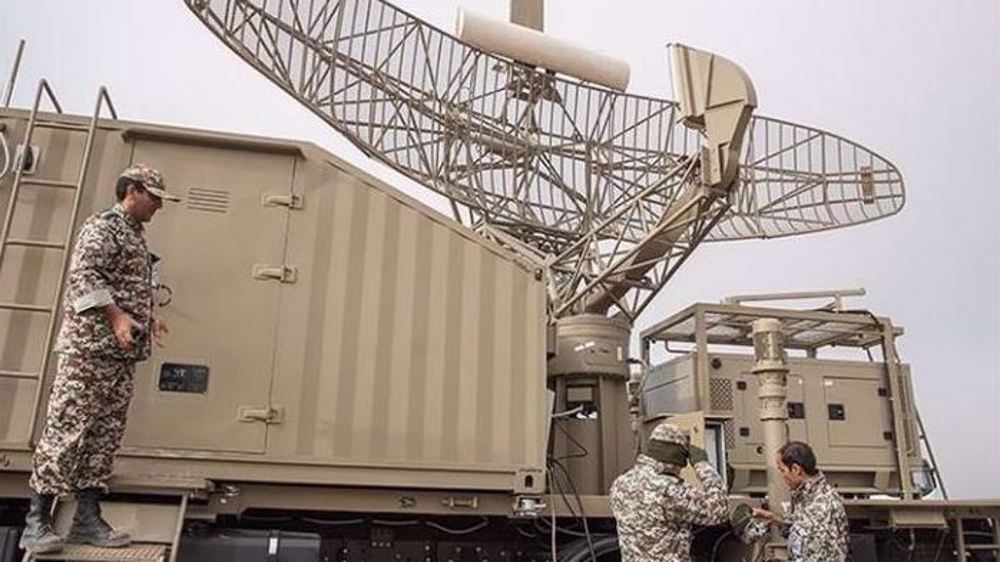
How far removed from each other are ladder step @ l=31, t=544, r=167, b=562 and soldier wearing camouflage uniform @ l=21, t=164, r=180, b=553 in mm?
45

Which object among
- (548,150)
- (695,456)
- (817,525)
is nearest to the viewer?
(817,525)

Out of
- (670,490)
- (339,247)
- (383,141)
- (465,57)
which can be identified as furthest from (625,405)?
(465,57)

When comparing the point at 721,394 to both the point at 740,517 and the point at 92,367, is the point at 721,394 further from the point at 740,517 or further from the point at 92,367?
the point at 92,367

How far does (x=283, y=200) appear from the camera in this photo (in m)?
5.07

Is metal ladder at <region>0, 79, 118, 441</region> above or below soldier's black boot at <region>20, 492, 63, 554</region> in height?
above

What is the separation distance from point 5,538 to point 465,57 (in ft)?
21.2

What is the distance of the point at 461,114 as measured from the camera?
903cm

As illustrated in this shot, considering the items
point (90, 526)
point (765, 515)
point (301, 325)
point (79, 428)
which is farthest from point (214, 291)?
point (765, 515)

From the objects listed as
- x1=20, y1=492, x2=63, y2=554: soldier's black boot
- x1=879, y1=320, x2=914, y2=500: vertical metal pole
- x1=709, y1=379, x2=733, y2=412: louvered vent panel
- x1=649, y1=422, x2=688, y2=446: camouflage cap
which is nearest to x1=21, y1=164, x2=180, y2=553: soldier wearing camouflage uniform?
x1=20, y1=492, x2=63, y2=554: soldier's black boot

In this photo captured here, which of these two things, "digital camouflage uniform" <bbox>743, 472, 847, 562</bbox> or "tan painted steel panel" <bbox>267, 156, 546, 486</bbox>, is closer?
"digital camouflage uniform" <bbox>743, 472, 847, 562</bbox>

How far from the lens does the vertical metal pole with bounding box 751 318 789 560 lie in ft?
18.0

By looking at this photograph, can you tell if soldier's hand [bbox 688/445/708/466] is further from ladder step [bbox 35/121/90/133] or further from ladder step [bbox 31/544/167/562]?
ladder step [bbox 35/121/90/133]

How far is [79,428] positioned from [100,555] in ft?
1.92

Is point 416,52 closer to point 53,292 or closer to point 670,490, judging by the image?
point 53,292
